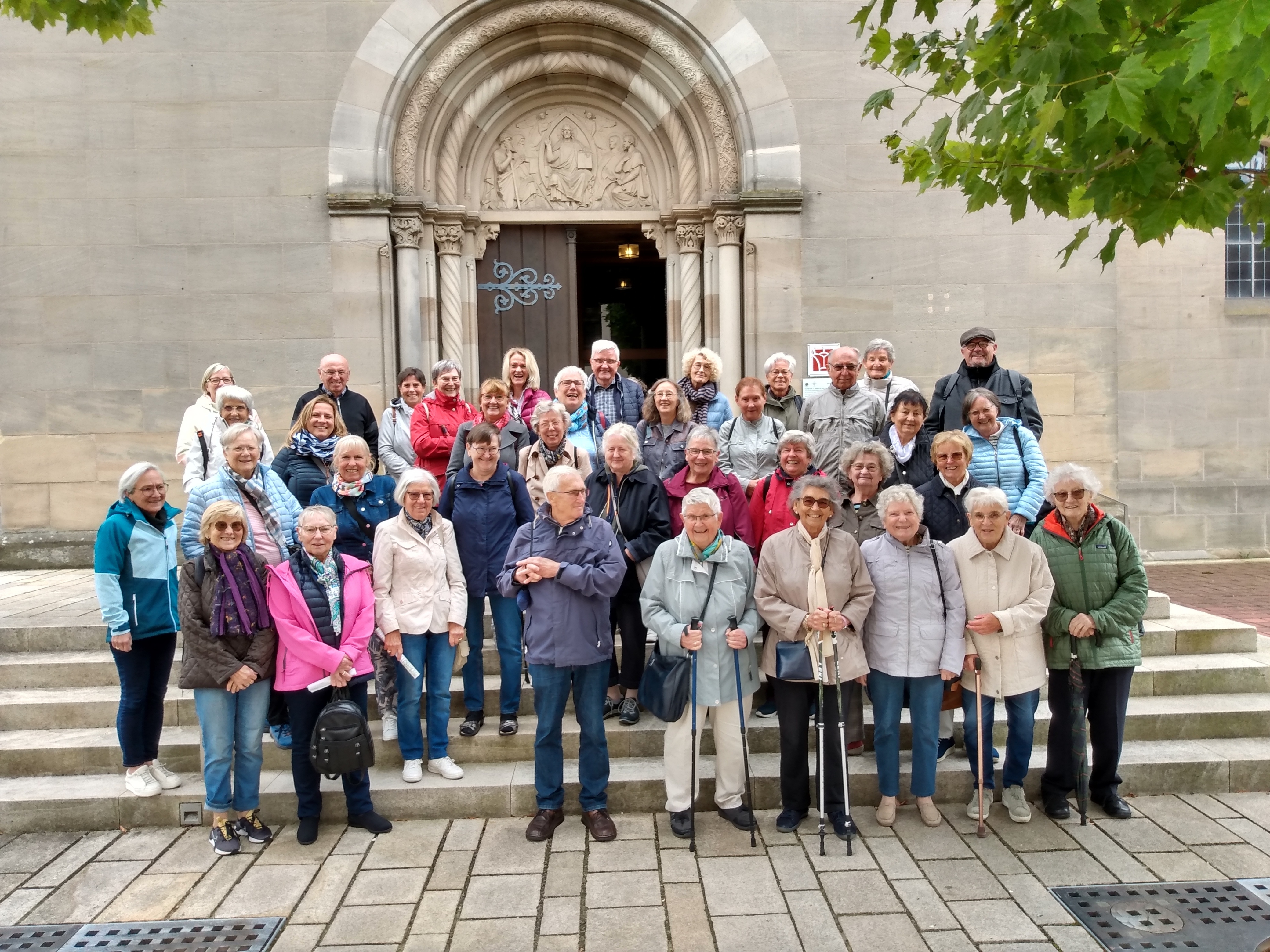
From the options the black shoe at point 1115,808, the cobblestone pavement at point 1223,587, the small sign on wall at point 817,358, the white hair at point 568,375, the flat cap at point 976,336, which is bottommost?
the black shoe at point 1115,808

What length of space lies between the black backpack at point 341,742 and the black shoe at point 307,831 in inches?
16.9

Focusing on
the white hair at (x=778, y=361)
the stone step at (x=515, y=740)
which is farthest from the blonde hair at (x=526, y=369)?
the stone step at (x=515, y=740)

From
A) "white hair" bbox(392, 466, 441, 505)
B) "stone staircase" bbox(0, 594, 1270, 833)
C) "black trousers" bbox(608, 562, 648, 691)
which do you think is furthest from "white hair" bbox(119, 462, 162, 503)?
"black trousers" bbox(608, 562, 648, 691)

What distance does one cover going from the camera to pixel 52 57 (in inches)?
334

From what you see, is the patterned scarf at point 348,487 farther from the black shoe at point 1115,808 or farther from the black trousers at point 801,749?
the black shoe at point 1115,808

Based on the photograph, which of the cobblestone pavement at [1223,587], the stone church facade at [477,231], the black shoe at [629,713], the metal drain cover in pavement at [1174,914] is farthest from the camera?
the stone church facade at [477,231]

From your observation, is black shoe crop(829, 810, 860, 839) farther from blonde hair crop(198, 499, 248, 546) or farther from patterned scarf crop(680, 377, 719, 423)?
blonde hair crop(198, 499, 248, 546)

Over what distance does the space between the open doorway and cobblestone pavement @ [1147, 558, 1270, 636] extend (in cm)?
566

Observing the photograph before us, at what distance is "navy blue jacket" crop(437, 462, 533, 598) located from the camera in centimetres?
520

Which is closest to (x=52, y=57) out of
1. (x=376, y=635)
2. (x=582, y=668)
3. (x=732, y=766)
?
(x=376, y=635)

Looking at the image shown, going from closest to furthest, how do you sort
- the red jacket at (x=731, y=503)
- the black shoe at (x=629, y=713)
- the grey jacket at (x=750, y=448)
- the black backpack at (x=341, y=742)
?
1. the black backpack at (x=341, y=742)
2. the red jacket at (x=731, y=503)
3. the black shoe at (x=629, y=713)
4. the grey jacket at (x=750, y=448)

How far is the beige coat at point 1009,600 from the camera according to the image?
15.0 feet

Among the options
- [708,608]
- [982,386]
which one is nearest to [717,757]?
[708,608]

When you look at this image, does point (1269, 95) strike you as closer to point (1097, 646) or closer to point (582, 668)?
point (1097, 646)
